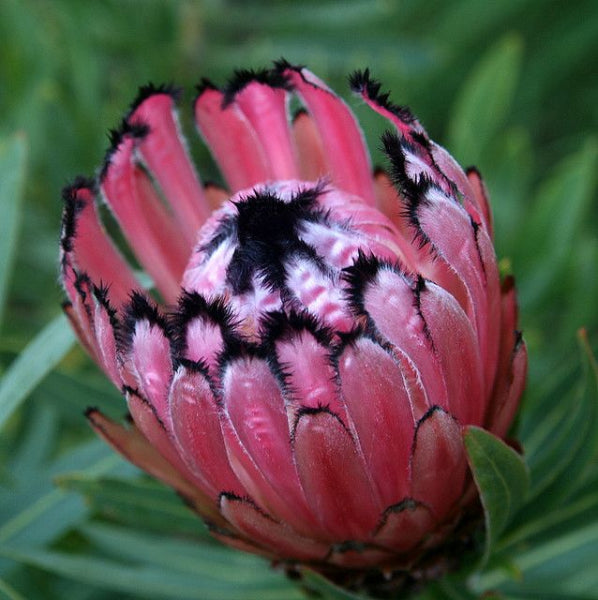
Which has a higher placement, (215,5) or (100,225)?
(215,5)

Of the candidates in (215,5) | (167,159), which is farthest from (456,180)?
(215,5)

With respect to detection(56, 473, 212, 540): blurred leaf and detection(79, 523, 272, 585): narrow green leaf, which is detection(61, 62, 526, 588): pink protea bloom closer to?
detection(56, 473, 212, 540): blurred leaf

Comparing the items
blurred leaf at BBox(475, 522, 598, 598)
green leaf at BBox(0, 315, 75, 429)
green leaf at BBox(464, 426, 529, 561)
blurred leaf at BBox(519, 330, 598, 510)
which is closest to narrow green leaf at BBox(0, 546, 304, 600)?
green leaf at BBox(0, 315, 75, 429)

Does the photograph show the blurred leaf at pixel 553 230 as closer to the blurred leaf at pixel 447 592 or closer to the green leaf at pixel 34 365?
the blurred leaf at pixel 447 592

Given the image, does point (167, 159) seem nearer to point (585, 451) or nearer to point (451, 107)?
point (585, 451)

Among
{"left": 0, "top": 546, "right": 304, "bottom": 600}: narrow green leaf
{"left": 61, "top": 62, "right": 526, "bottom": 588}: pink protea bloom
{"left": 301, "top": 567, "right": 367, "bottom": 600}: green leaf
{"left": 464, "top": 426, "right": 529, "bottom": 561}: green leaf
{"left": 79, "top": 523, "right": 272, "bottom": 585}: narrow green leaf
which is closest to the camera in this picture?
Result: {"left": 61, "top": 62, "right": 526, "bottom": 588}: pink protea bloom
